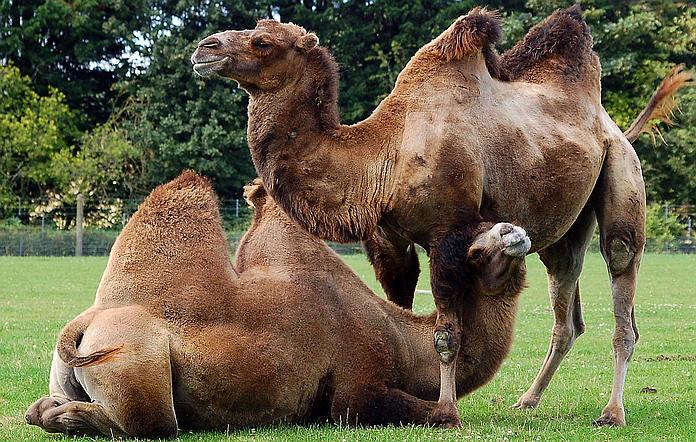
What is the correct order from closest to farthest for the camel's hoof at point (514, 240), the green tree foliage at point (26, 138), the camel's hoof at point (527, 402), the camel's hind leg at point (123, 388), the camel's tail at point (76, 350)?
the camel's tail at point (76, 350), the camel's hind leg at point (123, 388), the camel's hoof at point (514, 240), the camel's hoof at point (527, 402), the green tree foliage at point (26, 138)

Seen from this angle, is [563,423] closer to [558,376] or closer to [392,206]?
[392,206]

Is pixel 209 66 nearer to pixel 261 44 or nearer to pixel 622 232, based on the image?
pixel 261 44

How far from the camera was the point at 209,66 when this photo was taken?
609 cm

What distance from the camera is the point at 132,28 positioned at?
137ft

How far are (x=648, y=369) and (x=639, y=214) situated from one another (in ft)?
8.80

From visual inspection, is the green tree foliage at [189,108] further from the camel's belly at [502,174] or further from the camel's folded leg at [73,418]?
the camel's folded leg at [73,418]

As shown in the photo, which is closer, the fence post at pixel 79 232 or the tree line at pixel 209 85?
the fence post at pixel 79 232

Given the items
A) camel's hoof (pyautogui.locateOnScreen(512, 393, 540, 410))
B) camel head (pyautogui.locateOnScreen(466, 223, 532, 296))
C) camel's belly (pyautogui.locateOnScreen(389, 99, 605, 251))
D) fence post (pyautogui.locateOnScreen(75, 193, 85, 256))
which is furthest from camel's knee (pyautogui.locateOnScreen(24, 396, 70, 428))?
fence post (pyautogui.locateOnScreen(75, 193, 85, 256))

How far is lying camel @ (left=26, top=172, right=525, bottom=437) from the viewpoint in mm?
5566

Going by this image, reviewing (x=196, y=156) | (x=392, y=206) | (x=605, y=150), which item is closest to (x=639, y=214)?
(x=605, y=150)

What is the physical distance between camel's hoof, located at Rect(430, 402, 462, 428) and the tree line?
1250 inches

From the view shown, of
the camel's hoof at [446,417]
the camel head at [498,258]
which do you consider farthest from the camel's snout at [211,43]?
the camel's hoof at [446,417]

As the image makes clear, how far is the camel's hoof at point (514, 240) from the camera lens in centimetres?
582

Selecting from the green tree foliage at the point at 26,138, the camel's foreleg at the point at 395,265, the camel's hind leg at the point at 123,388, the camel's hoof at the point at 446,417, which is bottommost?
the camel's hoof at the point at 446,417
